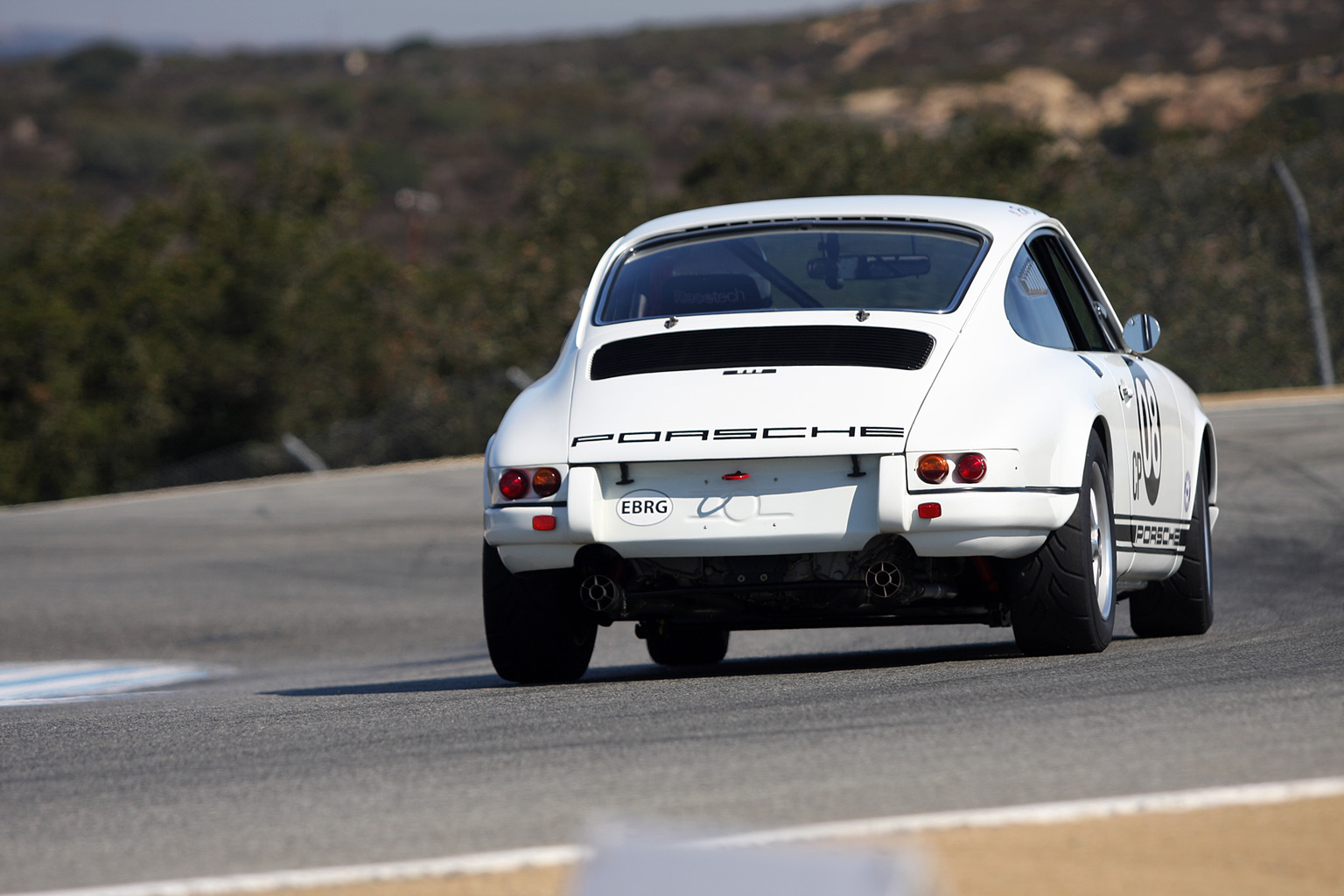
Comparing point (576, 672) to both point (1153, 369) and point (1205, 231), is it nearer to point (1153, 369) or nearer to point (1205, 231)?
point (1153, 369)

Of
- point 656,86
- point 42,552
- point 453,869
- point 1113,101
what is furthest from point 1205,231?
point 656,86

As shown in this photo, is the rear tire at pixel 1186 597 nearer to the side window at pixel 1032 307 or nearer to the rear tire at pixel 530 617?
the side window at pixel 1032 307

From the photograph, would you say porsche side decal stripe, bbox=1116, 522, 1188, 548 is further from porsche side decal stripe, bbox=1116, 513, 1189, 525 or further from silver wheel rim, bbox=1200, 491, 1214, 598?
silver wheel rim, bbox=1200, 491, 1214, 598

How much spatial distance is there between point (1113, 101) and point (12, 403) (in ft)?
237

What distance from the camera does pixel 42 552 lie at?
16219 millimetres

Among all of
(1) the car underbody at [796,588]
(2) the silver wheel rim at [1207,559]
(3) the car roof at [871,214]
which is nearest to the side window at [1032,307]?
(3) the car roof at [871,214]

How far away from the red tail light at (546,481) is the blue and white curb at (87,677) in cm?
378

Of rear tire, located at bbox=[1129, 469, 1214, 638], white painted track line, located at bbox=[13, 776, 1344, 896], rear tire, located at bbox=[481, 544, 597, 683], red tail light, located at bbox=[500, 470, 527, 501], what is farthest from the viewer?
rear tire, located at bbox=[1129, 469, 1214, 638]

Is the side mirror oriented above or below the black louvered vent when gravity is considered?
below

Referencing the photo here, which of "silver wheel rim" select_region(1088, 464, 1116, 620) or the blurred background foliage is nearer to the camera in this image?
"silver wheel rim" select_region(1088, 464, 1116, 620)

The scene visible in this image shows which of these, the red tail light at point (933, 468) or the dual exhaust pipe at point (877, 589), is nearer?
the red tail light at point (933, 468)

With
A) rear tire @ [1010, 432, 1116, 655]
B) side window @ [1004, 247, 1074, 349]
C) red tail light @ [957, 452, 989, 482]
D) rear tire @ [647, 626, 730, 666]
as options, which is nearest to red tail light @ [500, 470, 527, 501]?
red tail light @ [957, 452, 989, 482]

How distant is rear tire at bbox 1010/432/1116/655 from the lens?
6500 mm

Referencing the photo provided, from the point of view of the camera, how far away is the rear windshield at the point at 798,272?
704cm
